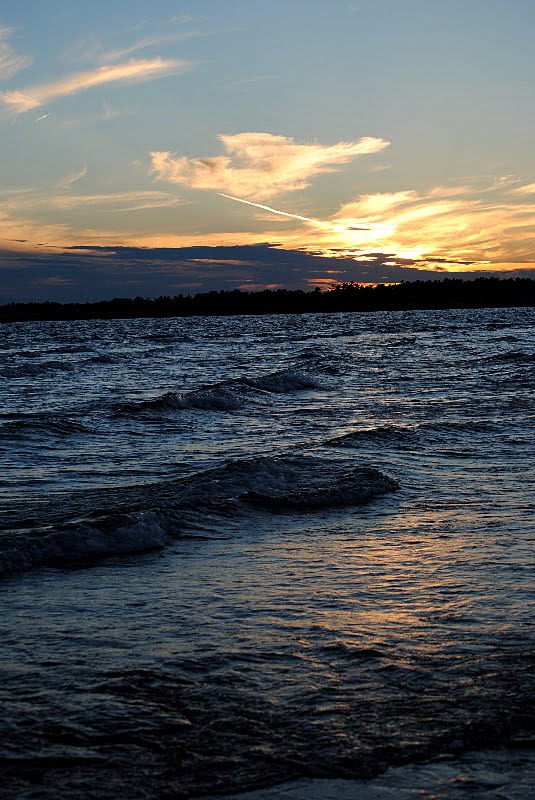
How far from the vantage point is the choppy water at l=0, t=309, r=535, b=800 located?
3354mm

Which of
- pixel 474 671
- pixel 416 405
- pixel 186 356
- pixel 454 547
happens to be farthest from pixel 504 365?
pixel 474 671

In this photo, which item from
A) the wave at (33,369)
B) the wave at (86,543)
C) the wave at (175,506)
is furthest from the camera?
the wave at (33,369)

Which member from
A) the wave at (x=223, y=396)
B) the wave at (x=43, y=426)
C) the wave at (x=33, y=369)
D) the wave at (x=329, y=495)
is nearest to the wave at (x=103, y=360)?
the wave at (x=33, y=369)

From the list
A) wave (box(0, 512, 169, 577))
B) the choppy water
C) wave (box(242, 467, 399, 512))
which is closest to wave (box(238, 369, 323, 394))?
the choppy water

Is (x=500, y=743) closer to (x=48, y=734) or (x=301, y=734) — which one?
(x=301, y=734)

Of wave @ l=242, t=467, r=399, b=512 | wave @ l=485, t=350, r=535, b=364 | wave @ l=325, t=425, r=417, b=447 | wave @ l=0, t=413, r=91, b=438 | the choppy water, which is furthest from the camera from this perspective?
wave @ l=485, t=350, r=535, b=364

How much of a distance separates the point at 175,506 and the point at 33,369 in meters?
21.3

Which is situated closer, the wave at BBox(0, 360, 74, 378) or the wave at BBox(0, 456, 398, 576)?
the wave at BBox(0, 456, 398, 576)

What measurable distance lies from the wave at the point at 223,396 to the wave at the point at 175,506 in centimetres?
660

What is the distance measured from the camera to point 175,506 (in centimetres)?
779

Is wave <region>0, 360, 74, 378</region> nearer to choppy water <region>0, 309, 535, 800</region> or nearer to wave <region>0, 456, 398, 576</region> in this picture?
choppy water <region>0, 309, 535, 800</region>

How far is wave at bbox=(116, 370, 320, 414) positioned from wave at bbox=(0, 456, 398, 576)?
6.60 meters

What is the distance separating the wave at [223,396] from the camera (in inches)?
647

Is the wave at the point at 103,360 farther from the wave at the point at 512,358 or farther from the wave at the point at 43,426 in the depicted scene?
the wave at the point at 43,426
